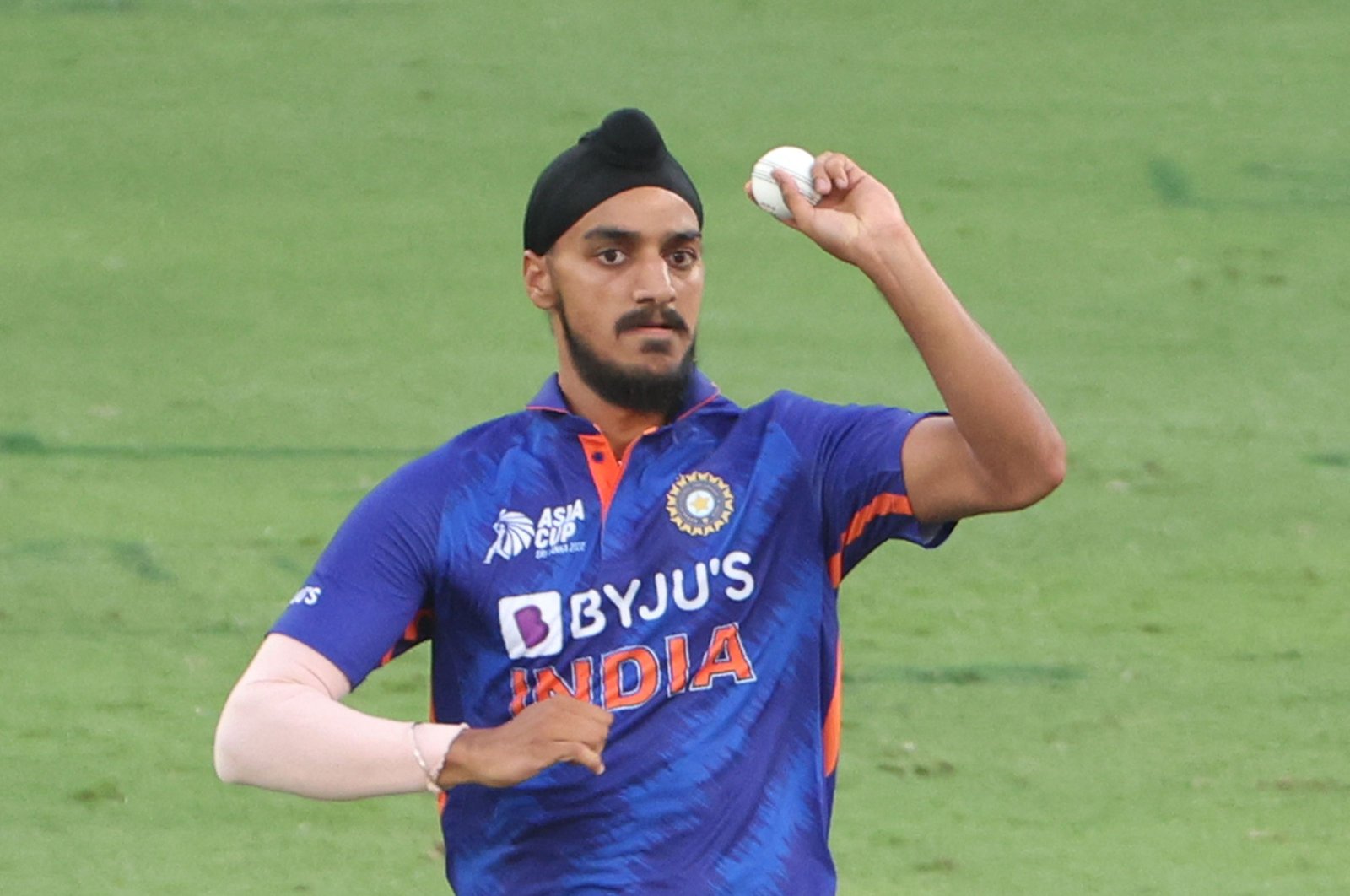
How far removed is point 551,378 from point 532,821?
750mm

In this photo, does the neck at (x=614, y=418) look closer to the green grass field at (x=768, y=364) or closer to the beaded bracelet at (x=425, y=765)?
the beaded bracelet at (x=425, y=765)

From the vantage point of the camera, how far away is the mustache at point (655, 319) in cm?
392

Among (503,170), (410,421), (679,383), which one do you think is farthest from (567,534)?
(503,170)

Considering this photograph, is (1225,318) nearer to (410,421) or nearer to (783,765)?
(410,421)

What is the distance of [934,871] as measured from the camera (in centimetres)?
613

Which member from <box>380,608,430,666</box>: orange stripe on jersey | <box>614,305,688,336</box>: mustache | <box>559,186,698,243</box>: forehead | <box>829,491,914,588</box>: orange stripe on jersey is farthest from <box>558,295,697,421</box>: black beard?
<box>380,608,430,666</box>: orange stripe on jersey

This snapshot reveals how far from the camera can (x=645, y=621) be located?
152 inches

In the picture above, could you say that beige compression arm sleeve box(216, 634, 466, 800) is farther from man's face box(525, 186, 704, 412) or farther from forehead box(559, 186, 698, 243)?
forehead box(559, 186, 698, 243)

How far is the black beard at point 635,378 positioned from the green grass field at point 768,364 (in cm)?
239

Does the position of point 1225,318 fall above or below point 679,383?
below

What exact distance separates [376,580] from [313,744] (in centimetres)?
38

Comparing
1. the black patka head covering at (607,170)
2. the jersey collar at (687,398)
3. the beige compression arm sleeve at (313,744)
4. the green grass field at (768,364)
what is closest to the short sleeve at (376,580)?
the beige compression arm sleeve at (313,744)

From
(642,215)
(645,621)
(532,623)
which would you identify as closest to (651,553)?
(645,621)

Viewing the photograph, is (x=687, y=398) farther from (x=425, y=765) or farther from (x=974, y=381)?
(x=425, y=765)
